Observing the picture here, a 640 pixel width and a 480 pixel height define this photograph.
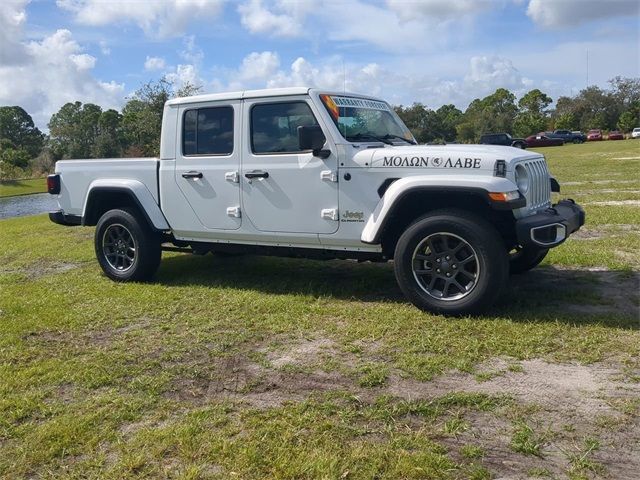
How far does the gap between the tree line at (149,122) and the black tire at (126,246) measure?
24204 millimetres

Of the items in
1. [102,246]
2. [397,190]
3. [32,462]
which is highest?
[397,190]

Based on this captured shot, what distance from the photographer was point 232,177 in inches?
237

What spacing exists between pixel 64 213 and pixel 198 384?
4.28m

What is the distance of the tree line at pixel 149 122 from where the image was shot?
1446 inches

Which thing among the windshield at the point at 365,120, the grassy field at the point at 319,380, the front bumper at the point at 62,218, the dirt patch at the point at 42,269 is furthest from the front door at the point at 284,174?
the dirt patch at the point at 42,269

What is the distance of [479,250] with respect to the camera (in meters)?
4.81

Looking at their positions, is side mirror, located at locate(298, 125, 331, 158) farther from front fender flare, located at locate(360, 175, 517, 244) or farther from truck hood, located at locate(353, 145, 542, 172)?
front fender flare, located at locate(360, 175, 517, 244)

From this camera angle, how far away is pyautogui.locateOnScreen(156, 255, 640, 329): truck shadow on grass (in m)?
5.04

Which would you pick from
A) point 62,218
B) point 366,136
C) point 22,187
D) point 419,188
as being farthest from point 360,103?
point 22,187

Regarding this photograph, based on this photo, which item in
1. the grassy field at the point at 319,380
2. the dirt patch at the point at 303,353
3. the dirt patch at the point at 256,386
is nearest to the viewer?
the grassy field at the point at 319,380

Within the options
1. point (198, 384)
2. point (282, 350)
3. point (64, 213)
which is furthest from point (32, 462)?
point (64, 213)

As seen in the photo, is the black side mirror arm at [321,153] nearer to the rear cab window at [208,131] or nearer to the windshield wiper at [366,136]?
the windshield wiper at [366,136]

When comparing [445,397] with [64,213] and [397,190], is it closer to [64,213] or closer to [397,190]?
[397,190]

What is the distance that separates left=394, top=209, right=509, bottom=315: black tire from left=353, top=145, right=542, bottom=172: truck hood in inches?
15.8
